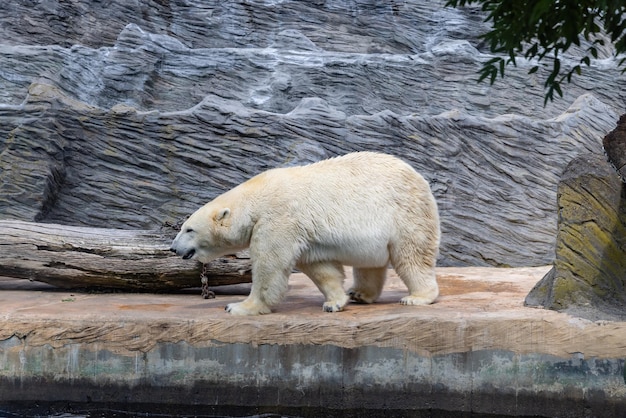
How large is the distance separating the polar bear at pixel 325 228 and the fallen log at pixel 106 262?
87 centimetres

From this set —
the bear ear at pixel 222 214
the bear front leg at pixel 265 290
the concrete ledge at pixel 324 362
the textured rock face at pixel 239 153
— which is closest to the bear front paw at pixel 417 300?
the concrete ledge at pixel 324 362

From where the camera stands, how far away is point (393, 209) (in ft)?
21.4

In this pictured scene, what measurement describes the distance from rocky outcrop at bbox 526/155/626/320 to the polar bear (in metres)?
1.03

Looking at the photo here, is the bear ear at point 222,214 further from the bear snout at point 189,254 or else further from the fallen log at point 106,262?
the fallen log at point 106,262

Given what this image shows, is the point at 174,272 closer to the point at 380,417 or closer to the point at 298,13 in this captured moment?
the point at 380,417

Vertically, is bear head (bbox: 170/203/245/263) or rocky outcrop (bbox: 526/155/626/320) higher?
A: rocky outcrop (bbox: 526/155/626/320)

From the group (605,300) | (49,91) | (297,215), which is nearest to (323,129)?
(49,91)

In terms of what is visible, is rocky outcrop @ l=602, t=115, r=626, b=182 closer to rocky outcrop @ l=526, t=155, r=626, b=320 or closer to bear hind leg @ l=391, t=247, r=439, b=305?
rocky outcrop @ l=526, t=155, r=626, b=320

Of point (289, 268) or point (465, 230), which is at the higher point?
point (289, 268)

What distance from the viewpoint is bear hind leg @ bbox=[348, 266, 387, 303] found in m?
6.81

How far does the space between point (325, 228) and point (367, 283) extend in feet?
2.52

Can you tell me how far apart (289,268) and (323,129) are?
4325 millimetres

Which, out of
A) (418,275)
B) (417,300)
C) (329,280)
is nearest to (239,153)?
(329,280)

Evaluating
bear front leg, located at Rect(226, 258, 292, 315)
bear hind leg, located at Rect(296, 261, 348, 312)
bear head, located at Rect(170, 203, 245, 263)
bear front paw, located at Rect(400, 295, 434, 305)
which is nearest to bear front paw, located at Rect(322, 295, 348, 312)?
bear hind leg, located at Rect(296, 261, 348, 312)
